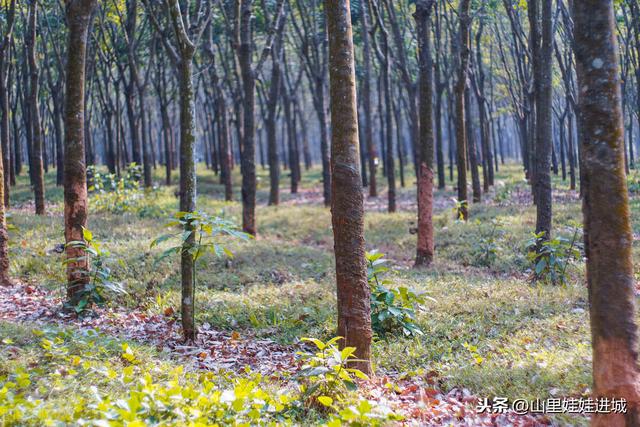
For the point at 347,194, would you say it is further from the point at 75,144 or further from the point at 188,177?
the point at 75,144

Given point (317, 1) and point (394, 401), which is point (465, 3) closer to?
point (317, 1)

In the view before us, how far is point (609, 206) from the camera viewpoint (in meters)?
3.56

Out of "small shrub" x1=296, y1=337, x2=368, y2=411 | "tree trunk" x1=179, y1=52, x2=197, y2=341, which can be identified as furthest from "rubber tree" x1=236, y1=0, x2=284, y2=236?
"small shrub" x1=296, y1=337, x2=368, y2=411

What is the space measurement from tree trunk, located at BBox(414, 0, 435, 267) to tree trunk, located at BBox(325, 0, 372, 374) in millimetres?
5508

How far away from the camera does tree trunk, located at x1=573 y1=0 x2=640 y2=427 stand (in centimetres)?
354

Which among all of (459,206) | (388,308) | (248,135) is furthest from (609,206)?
(248,135)

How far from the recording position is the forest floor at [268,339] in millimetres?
4078

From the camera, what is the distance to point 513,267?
10.3 metres

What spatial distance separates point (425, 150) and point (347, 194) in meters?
5.79

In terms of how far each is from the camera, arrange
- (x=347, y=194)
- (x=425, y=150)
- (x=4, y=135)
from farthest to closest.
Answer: (x=4, y=135)
(x=425, y=150)
(x=347, y=194)

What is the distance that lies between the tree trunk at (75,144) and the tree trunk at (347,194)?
411 centimetres

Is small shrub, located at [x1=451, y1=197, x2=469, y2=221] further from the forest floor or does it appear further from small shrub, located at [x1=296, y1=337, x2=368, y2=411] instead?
small shrub, located at [x1=296, y1=337, x2=368, y2=411]

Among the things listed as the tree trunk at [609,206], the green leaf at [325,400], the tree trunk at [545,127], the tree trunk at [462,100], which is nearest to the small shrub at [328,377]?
the green leaf at [325,400]

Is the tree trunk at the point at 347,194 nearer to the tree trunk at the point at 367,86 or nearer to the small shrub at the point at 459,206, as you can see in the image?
the small shrub at the point at 459,206
